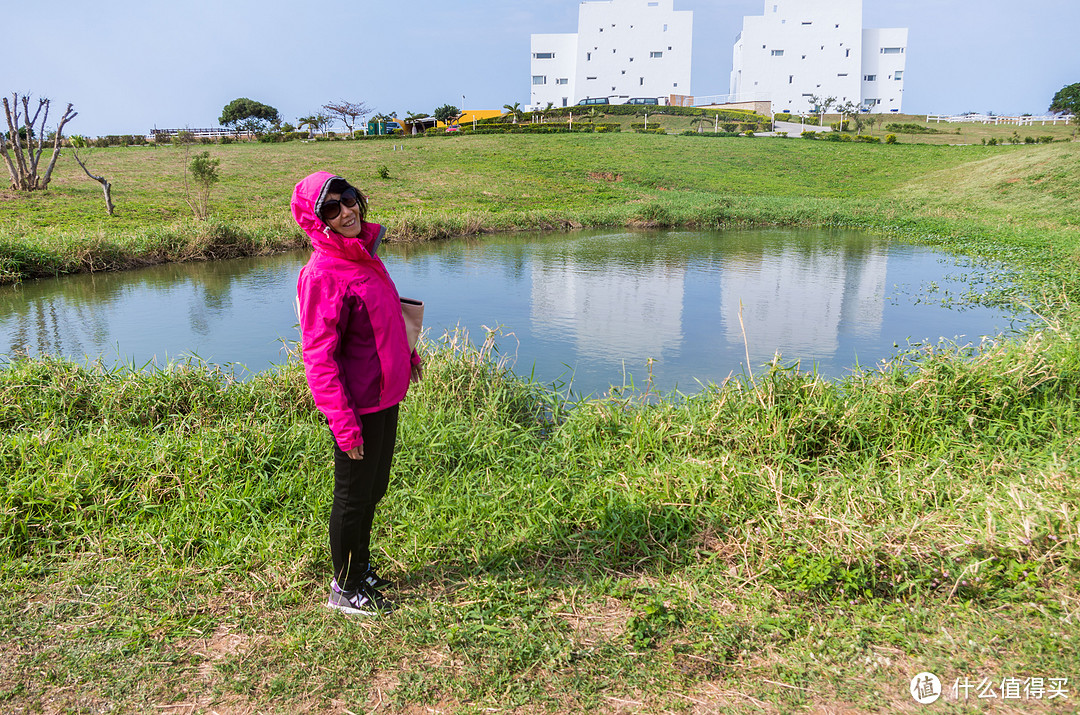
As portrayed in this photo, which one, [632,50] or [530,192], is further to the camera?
[632,50]

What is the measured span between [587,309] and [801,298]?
10.7 ft

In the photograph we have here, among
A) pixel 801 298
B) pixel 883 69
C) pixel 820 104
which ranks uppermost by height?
pixel 883 69

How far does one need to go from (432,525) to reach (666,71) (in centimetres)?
6199

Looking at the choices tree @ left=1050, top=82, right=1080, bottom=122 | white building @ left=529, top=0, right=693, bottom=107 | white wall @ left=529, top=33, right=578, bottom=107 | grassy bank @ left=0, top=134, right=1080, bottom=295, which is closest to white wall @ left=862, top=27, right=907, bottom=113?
tree @ left=1050, top=82, right=1080, bottom=122

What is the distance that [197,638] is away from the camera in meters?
2.44

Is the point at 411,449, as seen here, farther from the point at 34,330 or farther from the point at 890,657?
the point at 34,330

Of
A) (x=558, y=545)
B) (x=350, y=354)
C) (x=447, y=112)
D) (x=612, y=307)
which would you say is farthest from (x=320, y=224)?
(x=447, y=112)

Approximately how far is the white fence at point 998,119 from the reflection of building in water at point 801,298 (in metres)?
46.7

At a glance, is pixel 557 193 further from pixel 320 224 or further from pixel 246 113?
pixel 246 113

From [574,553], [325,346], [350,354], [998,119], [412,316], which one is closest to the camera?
[325,346]

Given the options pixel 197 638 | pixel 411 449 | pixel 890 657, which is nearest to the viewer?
pixel 890 657

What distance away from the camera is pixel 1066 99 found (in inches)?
2037

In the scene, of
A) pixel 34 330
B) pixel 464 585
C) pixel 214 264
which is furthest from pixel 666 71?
pixel 464 585

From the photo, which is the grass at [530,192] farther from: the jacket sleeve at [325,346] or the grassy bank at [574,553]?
the jacket sleeve at [325,346]
